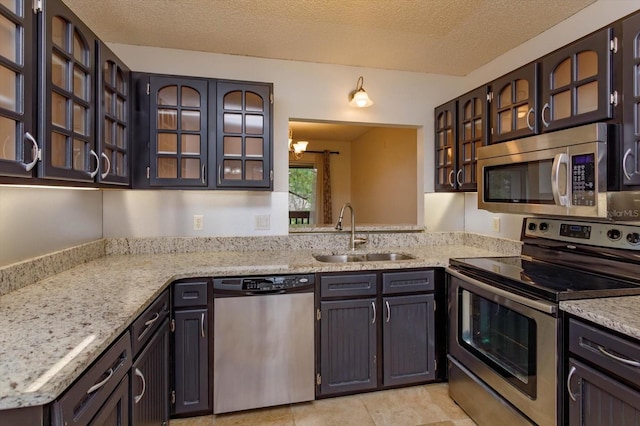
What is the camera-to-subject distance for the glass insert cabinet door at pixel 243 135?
7.25 ft

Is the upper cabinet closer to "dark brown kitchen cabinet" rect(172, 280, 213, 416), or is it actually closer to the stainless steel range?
"dark brown kitchen cabinet" rect(172, 280, 213, 416)

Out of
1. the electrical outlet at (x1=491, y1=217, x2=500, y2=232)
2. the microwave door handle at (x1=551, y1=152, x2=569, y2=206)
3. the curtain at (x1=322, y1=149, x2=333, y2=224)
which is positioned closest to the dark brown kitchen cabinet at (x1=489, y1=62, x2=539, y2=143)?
the microwave door handle at (x1=551, y1=152, x2=569, y2=206)

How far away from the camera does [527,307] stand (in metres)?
1.52

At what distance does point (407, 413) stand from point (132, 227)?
2.16 metres

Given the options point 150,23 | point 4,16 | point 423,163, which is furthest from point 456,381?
point 150,23

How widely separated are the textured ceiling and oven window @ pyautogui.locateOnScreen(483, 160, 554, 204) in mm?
910

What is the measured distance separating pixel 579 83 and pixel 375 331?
1672mm

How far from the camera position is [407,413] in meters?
2.01

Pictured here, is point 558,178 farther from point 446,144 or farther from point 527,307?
point 446,144

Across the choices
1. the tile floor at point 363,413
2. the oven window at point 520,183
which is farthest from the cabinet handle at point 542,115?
the tile floor at point 363,413

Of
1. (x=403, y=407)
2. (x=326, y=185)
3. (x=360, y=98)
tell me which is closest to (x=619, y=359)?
(x=403, y=407)

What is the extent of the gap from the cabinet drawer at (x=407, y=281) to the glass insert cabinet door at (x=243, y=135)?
0.98 meters

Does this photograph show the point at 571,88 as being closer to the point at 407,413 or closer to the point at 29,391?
the point at 407,413

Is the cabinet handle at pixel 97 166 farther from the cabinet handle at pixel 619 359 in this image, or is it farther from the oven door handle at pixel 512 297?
the cabinet handle at pixel 619 359
